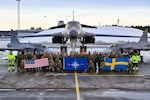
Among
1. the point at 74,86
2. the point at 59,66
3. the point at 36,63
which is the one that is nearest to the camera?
the point at 74,86

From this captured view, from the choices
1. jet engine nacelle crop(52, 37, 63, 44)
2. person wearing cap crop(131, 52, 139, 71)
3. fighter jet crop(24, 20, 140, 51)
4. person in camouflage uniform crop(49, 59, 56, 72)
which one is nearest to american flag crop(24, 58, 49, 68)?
person in camouflage uniform crop(49, 59, 56, 72)

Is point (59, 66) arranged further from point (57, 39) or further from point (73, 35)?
point (57, 39)

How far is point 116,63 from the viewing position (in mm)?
20562

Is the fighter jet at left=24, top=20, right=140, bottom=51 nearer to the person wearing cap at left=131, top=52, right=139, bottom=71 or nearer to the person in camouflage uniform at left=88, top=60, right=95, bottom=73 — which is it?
the person in camouflage uniform at left=88, top=60, right=95, bottom=73

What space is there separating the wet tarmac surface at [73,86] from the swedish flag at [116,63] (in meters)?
0.87

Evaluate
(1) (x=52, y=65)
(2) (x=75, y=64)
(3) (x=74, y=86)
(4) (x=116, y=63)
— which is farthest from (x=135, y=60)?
(3) (x=74, y=86)

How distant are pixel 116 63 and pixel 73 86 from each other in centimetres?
674

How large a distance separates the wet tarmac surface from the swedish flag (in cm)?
87

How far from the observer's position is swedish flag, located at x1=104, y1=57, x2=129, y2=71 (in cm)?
2041

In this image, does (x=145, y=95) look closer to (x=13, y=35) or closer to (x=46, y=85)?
(x=46, y=85)

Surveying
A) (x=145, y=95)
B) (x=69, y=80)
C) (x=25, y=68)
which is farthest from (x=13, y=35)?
(x=145, y=95)

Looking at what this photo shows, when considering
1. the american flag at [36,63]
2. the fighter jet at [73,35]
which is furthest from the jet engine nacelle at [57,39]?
the american flag at [36,63]

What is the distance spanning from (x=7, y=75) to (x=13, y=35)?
11.7 metres

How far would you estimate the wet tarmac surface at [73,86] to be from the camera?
1223 cm
